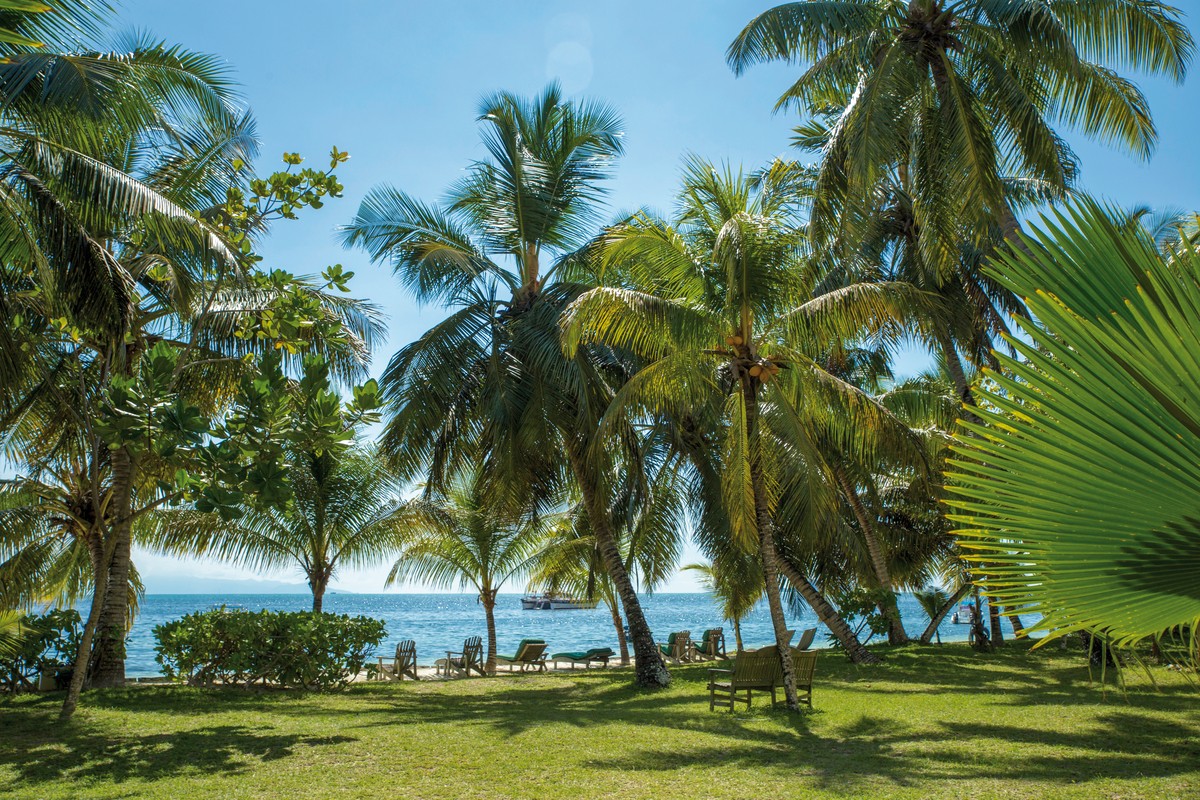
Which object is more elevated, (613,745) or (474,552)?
(474,552)

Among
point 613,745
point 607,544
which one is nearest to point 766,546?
point 613,745

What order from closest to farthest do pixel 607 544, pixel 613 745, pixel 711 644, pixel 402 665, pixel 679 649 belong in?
1. pixel 613 745
2. pixel 607 544
3. pixel 402 665
4. pixel 679 649
5. pixel 711 644

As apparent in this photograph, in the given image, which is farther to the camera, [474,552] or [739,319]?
[474,552]

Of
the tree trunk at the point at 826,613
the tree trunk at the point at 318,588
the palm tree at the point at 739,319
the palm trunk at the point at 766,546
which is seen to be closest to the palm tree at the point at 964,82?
the palm tree at the point at 739,319

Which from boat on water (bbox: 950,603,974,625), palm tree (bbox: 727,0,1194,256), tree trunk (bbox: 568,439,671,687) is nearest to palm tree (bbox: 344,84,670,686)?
tree trunk (bbox: 568,439,671,687)

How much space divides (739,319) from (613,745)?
5.90 metres

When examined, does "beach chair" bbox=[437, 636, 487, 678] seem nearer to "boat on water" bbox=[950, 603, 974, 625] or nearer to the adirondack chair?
the adirondack chair

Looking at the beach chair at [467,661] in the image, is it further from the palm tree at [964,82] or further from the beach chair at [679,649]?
the palm tree at [964,82]

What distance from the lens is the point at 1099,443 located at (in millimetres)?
2133

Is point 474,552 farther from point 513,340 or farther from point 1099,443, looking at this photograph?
point 1099,443

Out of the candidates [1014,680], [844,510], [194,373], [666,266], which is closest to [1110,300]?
[666,266]

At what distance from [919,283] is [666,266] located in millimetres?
8689

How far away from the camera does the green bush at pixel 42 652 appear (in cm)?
1286

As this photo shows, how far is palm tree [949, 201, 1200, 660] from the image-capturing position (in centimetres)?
198
